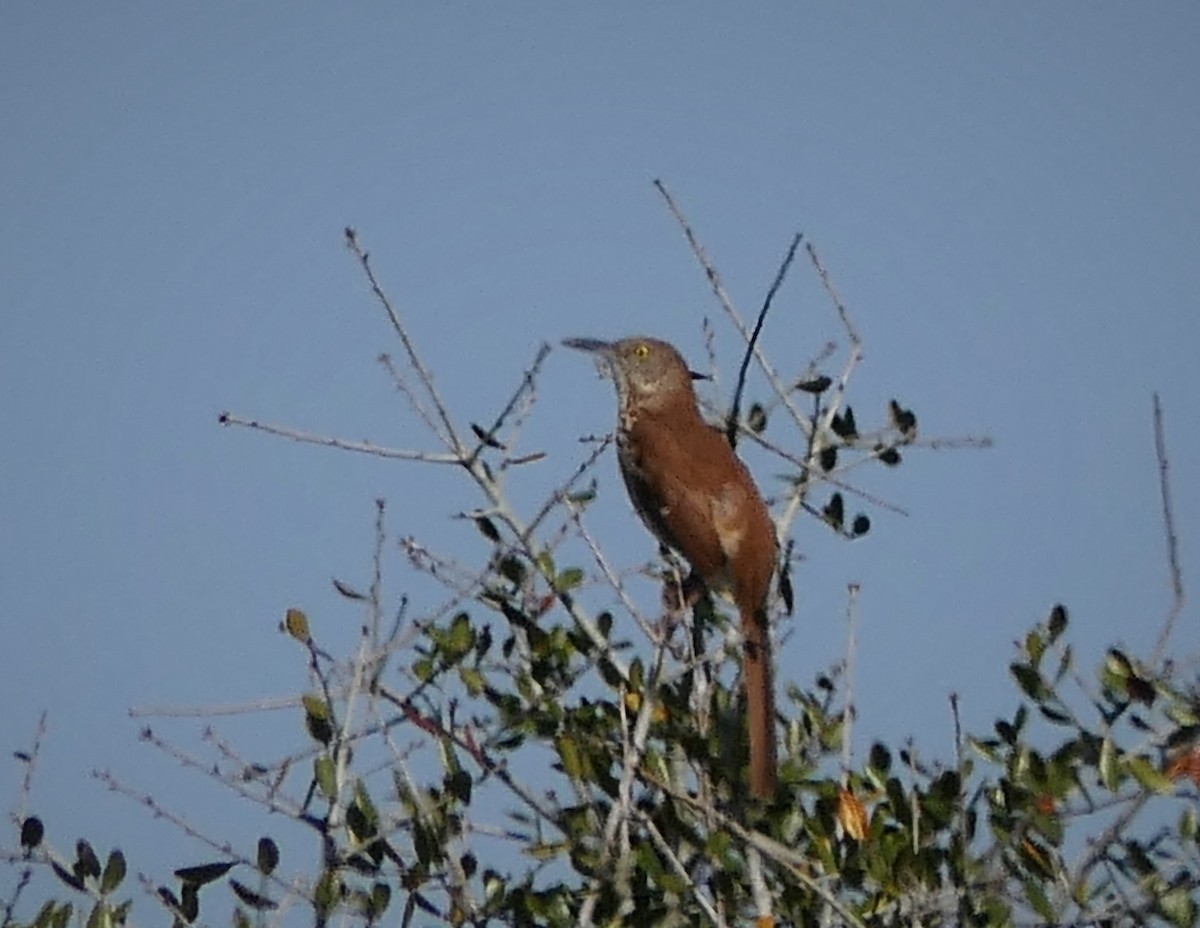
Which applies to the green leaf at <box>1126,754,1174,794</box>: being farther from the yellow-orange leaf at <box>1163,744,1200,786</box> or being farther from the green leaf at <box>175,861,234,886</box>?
the green leaf at <box>175,861,234,886</box>

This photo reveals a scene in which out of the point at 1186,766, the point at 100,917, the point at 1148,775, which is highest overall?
the point at 1186,766

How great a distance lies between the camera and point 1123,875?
11.9 ft

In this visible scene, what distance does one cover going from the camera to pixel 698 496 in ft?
18.5

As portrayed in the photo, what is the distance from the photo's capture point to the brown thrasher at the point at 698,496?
534 cm

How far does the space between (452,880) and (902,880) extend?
87 cm

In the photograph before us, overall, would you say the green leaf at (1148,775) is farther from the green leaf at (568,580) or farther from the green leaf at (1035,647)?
the green leaf at (568,580)

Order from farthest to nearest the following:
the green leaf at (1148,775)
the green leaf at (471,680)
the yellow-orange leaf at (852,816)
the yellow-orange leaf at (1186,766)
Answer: the green leaf at (471,680) → the yellow-orange leaf at (852,816) → the yellow-orange leaf at (1186,766) → the green leaf at (1148,775)

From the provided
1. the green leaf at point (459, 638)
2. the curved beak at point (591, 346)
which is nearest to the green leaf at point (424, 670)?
the green leaf at point (459, 638)

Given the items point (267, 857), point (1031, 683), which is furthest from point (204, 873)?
point (1031, 683)

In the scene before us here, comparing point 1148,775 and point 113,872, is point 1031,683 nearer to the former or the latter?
point 1148,775

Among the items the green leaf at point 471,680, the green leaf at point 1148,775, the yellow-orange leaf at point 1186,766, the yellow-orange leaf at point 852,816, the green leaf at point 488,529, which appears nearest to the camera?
the green leaf at point 1148,775

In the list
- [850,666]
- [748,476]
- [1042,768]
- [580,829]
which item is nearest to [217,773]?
[580,829]

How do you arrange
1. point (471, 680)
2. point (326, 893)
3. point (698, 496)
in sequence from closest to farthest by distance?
1. point (326, 893)
2. point (471, 680)
3. point (698, 496)

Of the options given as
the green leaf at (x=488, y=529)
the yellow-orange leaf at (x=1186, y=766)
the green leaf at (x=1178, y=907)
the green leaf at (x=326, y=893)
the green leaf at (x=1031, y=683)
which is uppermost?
the green leaf at (x=488, y=529)
